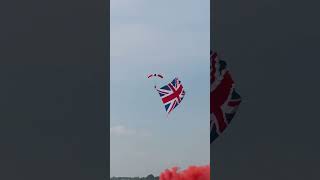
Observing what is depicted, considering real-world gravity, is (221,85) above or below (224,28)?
below

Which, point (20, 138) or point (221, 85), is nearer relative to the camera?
point (20, 138)

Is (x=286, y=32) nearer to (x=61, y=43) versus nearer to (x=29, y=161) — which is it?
(x=61, y=43)

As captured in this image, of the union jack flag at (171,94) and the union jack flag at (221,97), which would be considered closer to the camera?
the union jack flag at (221,97)

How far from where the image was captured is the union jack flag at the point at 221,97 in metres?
5.92

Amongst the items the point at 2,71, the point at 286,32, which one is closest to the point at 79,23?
the point at 2,71

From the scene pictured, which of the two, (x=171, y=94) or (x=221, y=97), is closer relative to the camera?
(x=221, y=97)

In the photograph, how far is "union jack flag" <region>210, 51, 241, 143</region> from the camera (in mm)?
5918

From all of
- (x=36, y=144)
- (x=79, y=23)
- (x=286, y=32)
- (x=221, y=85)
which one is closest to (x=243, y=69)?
(x=221, y=85)

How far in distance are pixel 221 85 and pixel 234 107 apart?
30cm

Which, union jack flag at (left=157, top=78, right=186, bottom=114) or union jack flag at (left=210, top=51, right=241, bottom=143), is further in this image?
union jack flag at (left=157, top=78, right=186, bottom=114)

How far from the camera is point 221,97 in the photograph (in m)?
6.17

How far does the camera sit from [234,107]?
238 inches

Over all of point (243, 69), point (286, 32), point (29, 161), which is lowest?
point (29, 161)

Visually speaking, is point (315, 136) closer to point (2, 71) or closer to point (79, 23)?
point (79, 23)
